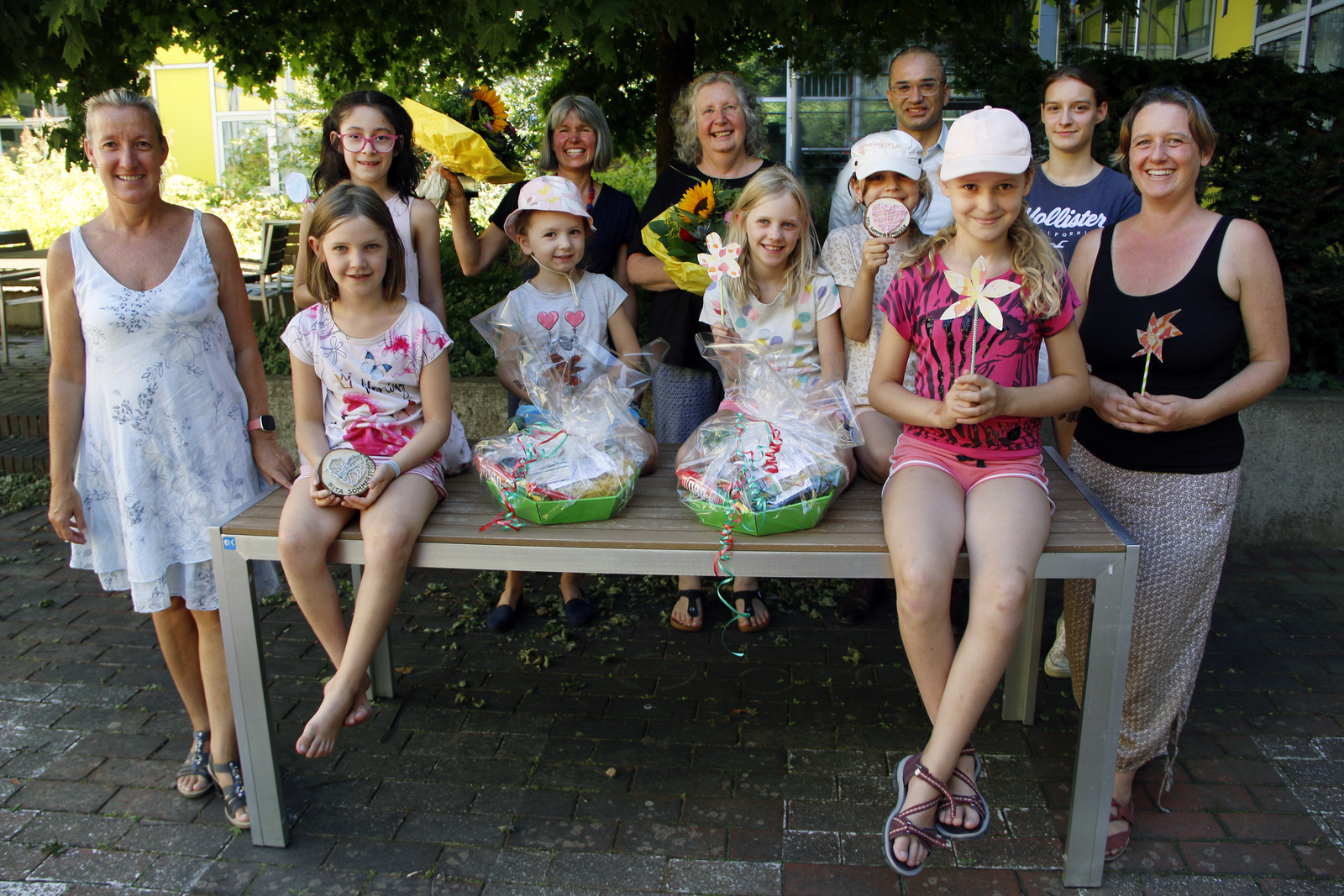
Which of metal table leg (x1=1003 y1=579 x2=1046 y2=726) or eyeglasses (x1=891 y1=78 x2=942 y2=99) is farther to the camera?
eyeglasses (x1=891 y1=78 x2=942 y2=99)

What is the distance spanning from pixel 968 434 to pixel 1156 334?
0.58 meters

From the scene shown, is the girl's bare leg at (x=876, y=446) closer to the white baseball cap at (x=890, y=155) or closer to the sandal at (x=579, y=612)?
the white baseball cap at (x=890, y=155)

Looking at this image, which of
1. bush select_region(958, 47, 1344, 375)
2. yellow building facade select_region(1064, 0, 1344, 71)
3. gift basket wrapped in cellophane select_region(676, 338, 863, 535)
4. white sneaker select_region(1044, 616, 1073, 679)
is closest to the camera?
gift basket wrapped in cellophane select_region(676, 338, 863, 535)

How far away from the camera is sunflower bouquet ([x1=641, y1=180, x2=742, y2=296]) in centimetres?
329

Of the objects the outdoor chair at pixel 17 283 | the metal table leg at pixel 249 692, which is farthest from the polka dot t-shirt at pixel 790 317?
the outdoor chair at pixel 17 283

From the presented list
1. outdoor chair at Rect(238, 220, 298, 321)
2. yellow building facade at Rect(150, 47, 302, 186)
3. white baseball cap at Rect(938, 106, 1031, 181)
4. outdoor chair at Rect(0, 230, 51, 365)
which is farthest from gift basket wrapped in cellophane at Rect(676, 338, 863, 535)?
yellow building facade at Rect(150, 47, 302, 186)

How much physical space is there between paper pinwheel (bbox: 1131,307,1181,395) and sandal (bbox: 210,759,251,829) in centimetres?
285

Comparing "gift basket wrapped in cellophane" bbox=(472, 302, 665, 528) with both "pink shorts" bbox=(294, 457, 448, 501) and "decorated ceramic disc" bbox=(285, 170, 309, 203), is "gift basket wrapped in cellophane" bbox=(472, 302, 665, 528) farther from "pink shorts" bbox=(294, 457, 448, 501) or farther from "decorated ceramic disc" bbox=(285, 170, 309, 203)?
"decorated ceramic disc" bbox=(285, 170, 309, 203)

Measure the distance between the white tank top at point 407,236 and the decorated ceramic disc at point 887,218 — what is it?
1576 millimetres

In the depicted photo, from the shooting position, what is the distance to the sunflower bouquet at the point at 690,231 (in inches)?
130

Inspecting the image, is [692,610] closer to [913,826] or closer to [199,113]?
[913,826]

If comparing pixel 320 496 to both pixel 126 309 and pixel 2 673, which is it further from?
pixel 2 673

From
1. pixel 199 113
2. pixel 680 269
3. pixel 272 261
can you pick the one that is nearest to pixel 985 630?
pixel 680 269

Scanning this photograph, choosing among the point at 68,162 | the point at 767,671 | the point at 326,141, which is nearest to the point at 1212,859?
the point at 767,671
